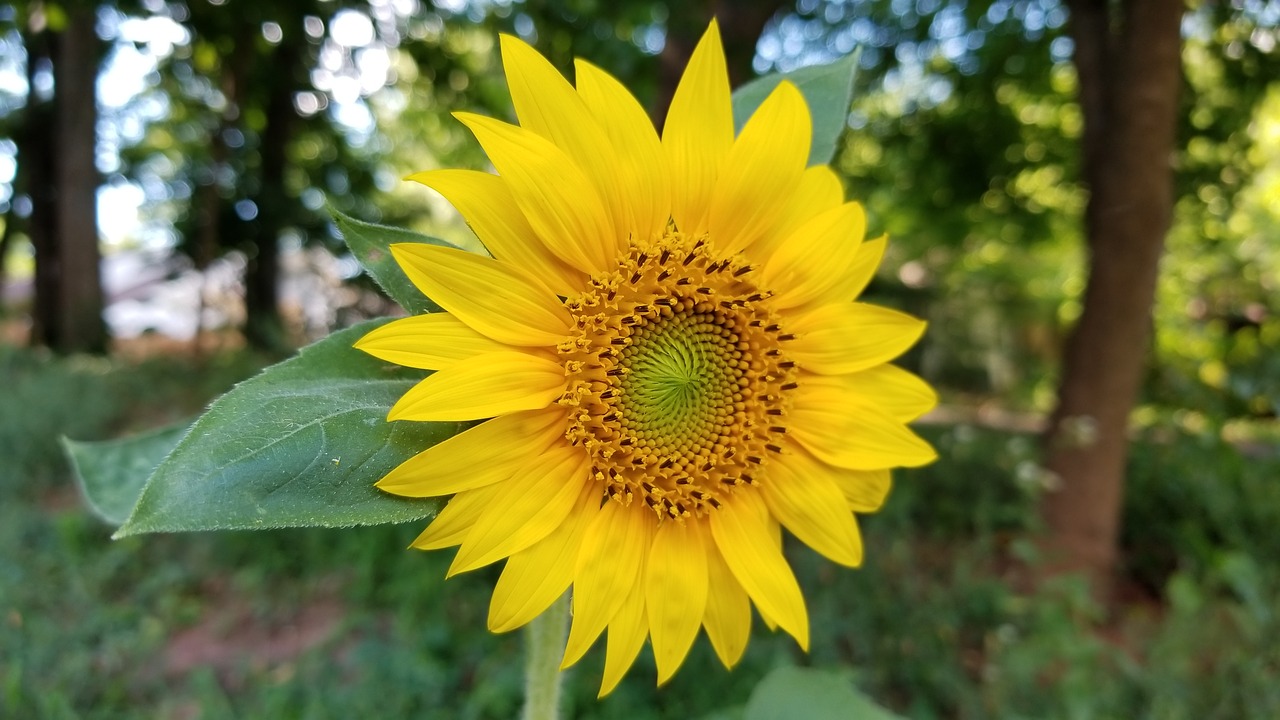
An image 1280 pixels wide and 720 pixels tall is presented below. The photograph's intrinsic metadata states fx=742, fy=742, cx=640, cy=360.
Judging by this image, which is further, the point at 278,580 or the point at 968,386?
the point at 968,386

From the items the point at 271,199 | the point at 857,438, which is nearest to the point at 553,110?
the point at 857,438

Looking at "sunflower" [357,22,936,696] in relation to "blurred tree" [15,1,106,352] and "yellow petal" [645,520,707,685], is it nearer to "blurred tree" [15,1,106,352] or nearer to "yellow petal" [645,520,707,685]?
"yellow petal" [645,520,707,685]

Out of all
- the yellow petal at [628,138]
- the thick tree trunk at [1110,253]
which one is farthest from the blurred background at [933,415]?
the yellow petal at [628,138]

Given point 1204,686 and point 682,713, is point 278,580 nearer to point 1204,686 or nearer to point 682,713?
point 682,713

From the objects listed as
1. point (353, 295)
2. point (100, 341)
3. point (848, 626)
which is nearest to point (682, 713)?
point (848, 626)

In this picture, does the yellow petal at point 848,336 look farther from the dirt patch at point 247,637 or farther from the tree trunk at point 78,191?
the tree trunk at point 78,191

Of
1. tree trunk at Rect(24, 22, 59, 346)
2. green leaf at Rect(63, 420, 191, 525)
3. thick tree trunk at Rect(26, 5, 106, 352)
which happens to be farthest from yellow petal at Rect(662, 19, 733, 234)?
tree trunk at Rect(24, 22, 59, 346)
